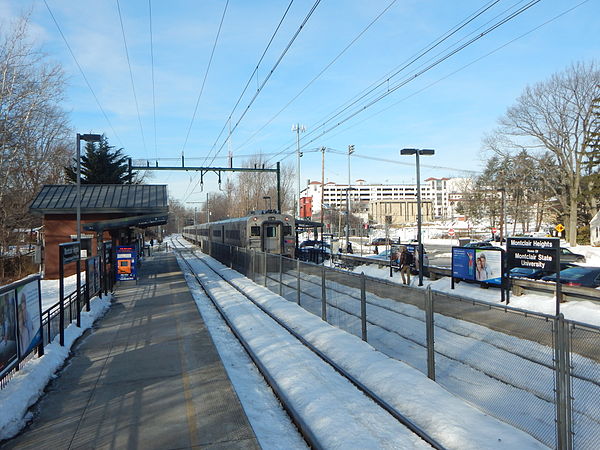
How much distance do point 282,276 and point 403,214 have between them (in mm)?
165590

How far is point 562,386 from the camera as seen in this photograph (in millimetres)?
5184

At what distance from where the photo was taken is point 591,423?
5.16 meters

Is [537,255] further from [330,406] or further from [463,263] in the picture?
[330,406]

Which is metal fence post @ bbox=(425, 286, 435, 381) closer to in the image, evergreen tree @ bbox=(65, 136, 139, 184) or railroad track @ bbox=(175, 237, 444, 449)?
railroad track @ bbox=(175, 237, 444, 449)

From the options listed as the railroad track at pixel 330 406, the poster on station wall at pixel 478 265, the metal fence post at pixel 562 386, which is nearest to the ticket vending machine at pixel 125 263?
the railroad track at pixel 330 406

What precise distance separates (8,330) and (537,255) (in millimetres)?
13547

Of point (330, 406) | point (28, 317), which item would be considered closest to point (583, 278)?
point (330, 406)

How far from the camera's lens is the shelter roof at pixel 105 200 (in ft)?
95.0

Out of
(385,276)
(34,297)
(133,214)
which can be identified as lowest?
(385,276)

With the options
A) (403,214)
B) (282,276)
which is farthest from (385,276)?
(403,214)

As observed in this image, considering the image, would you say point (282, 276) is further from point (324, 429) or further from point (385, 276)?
point (324, 429)

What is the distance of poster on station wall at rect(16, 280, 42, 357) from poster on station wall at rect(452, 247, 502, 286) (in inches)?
609

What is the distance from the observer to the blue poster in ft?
62.7

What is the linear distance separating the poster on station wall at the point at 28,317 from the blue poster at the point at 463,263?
15.5 metres
